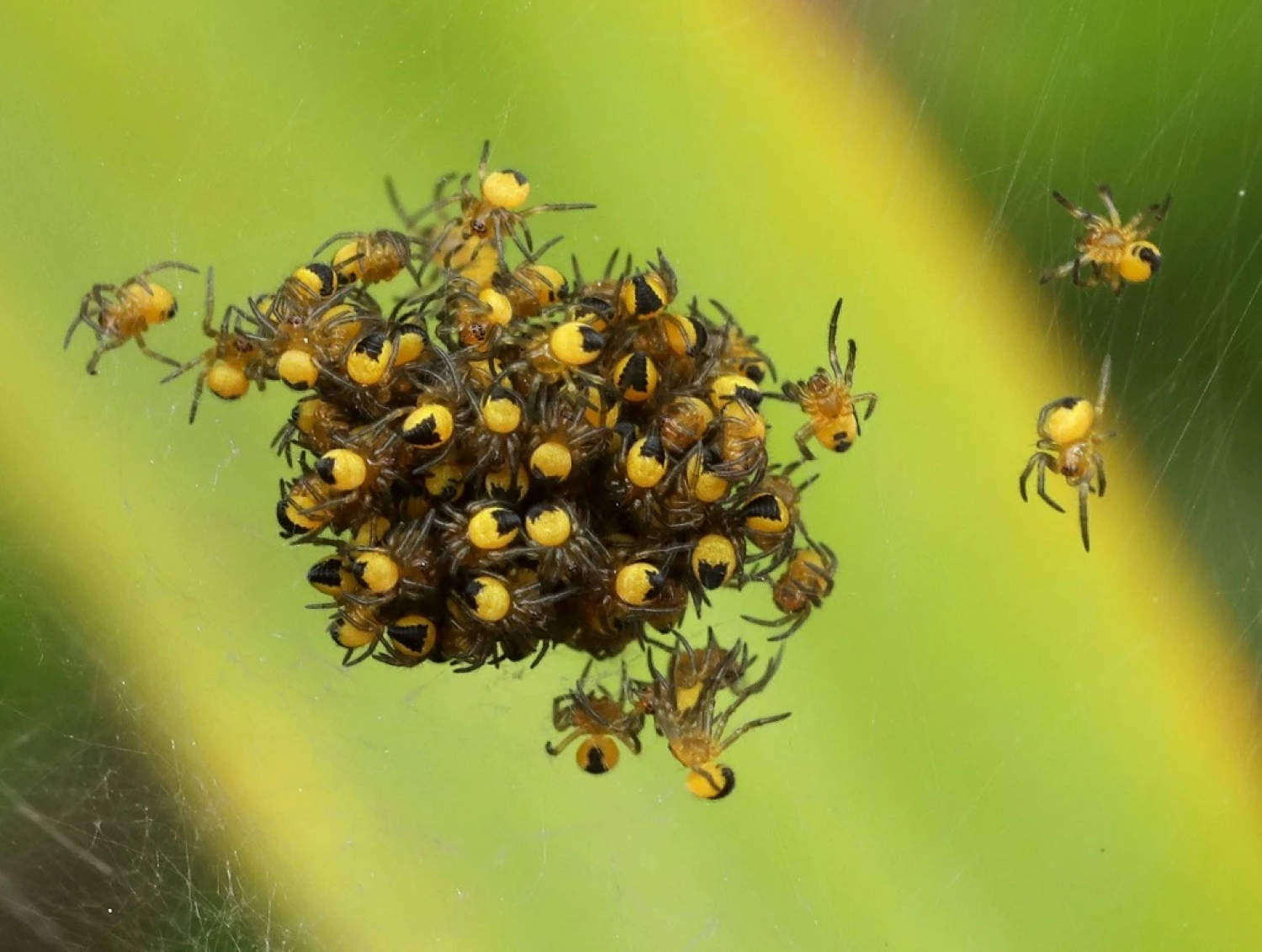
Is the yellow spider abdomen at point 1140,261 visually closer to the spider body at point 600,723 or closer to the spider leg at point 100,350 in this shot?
the spider body at point 600,723

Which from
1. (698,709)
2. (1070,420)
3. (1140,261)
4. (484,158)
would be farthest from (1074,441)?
(484,158)

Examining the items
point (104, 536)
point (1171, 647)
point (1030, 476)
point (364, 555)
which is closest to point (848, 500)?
point (1030, 476)

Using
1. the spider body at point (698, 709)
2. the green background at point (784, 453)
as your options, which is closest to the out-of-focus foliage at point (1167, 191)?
the green background at point (784, 453)

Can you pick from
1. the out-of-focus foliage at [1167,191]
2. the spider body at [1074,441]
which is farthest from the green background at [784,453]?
the spider body at [1074,441]

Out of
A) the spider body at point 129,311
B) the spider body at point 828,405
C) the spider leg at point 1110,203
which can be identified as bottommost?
the spider body at point 129,311

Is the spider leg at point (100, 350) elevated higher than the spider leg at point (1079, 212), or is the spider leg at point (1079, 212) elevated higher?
the spider leg at point (1079, 212)

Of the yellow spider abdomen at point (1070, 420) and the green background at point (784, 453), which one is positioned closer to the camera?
the yellow spider abdomen at point (1070, 420)

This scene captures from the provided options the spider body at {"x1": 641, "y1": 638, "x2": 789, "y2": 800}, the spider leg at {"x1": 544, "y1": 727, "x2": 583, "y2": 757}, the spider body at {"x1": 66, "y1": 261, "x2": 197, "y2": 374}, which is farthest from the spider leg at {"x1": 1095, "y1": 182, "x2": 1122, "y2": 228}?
the spider body at {"x1": 66, "y1": 261, "x2": 197, "y2": 374}

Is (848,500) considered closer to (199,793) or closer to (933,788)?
(933,788)

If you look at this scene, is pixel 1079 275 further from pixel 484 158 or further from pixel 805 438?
pixel 484 158
